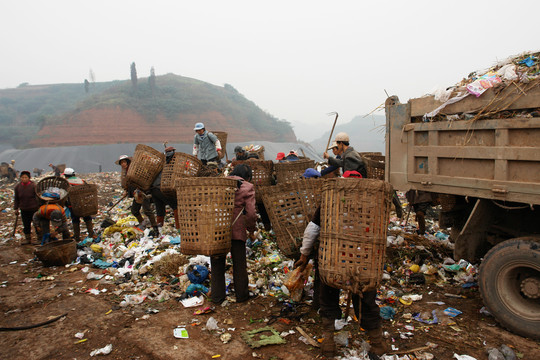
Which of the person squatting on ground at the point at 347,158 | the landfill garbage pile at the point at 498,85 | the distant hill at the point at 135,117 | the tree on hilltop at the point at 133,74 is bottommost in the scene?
the person squatting on ground at the point at 347,158

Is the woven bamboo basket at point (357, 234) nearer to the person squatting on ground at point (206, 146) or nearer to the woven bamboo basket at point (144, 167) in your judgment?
the woven bamboo basket at point (144, 167)

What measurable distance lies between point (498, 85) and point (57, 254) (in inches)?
266

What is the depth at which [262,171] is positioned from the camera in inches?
258

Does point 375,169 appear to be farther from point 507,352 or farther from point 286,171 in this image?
point 507,352

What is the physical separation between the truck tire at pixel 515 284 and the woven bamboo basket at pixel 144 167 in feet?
18.6

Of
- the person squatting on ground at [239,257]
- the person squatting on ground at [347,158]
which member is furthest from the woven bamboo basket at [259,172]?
the person squatting on ground at [239,257]

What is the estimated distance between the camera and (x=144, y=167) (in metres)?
6.82

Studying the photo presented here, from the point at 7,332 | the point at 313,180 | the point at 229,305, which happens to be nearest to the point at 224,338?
the point at 229,305

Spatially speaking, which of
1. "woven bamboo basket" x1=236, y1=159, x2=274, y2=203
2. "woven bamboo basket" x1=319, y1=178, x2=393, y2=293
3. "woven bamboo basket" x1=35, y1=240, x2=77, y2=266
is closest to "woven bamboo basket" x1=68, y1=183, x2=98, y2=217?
"woven bamboo basket" x1=35, y1=240, x2=77, y2=266

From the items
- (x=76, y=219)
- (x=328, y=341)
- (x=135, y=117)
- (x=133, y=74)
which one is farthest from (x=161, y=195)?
(x=133, y=74)

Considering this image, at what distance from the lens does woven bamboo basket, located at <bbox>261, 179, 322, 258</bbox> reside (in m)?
4.12

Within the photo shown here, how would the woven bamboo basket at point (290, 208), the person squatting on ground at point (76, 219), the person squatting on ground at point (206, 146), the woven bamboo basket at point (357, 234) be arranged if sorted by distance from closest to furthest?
the woven bamboo basket at point (357, 234), the woven bamboo basket at point (290, 208), the person squatting on ground at point (206, 146), the person squatting on ground at point (76, 219)

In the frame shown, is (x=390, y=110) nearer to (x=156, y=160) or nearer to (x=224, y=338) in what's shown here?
(x=224, y=338)

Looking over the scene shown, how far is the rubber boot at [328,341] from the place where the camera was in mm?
3100
